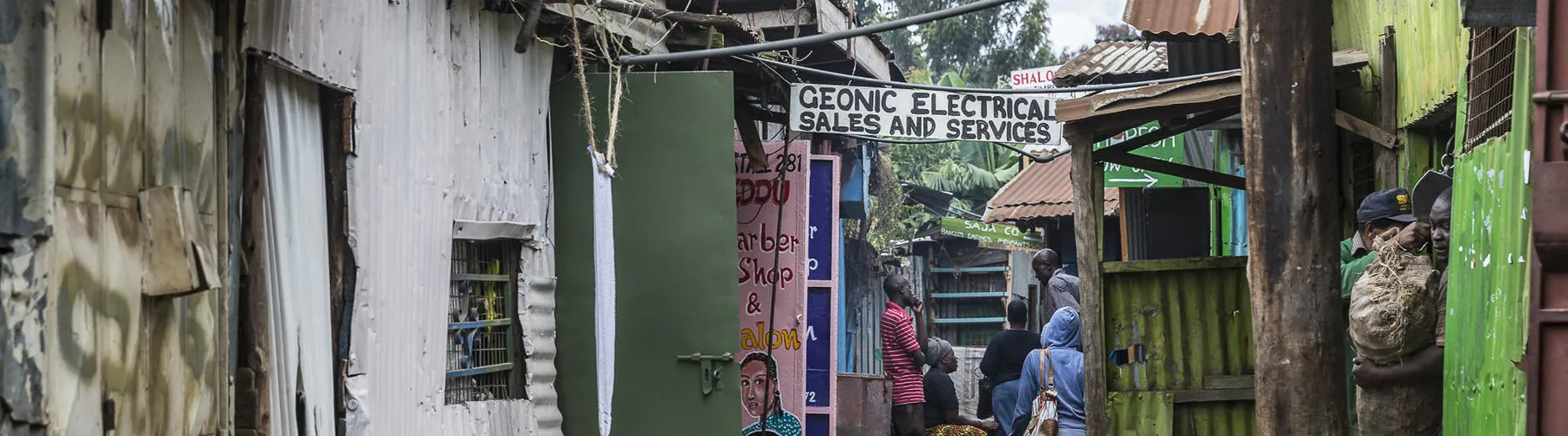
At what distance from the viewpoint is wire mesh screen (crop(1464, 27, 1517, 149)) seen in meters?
4.63

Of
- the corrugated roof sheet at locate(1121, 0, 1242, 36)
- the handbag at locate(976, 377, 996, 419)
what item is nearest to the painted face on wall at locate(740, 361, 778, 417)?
the handbag at locate(976, 377, 996, 419)

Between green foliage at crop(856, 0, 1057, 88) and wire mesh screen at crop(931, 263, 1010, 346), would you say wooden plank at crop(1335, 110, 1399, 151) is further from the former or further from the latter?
green foliage at crop(856, 0, 1057, 88)

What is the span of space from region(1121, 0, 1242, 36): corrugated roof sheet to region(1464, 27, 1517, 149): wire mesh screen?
14.1 feet

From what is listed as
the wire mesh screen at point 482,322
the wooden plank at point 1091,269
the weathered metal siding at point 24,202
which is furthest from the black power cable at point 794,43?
the weathered metal siding at point 24,202

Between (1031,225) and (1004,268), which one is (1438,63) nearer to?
(1031,225)

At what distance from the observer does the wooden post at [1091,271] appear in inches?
292

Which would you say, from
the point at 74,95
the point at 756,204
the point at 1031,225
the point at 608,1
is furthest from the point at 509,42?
the point at 1031,225

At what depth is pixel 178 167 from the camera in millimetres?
4242

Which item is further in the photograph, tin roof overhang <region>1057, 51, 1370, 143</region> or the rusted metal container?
the rusted metal container

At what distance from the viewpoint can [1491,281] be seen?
14.4ft

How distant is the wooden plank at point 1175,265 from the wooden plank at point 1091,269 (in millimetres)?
135

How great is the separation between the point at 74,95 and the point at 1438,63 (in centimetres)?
515

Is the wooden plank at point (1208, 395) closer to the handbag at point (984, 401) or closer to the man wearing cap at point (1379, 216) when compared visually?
the man wearing cap at point (1379, 216)

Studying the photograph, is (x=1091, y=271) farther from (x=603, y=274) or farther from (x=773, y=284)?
(x=773, y=284)
